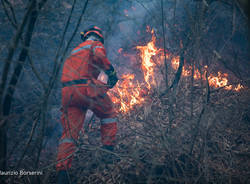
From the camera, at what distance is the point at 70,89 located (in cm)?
285

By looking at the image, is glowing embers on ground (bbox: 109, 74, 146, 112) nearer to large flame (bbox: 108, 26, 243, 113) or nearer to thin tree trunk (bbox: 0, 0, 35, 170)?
large flame (bbox: 108, 26, 243, 113)

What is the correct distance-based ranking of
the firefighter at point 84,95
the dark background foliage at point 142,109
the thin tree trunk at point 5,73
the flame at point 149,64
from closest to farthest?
the thin tree trunk at point 5,73 < the dark background foliage at point 142,109 < the firefighter at point 84,95 < the flame at point 149,64

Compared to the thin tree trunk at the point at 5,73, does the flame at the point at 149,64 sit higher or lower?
higher

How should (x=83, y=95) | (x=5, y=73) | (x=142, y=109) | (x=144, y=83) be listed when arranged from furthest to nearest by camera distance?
(x=144, y=83), (x=142, y=109), (x=83, y=95), (x=5, y=73)

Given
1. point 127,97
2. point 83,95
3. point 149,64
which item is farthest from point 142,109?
point 83,95

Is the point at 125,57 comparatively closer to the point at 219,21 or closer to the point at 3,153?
the point at 219,21

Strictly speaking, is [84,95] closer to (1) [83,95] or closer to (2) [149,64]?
(1) [83,95]

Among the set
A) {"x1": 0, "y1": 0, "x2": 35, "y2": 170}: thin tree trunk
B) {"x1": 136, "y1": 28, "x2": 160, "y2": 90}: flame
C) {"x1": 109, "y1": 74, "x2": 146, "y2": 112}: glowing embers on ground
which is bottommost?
{"x1": 0, "y1": 0, "x2": 35, "y2": 170}: thin tree trunk

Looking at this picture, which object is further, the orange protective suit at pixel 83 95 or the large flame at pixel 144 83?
the large flame at pixel 144 83

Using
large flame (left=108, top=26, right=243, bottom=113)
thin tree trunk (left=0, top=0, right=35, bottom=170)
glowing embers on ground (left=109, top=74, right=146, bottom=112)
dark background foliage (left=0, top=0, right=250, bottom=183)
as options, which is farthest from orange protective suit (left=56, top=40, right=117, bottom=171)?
glowing embers on ground (left=109, top=74, right=146, bottom=112)

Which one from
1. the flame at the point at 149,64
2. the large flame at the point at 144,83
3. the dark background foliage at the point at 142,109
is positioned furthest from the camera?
the flame at the point at 149,64

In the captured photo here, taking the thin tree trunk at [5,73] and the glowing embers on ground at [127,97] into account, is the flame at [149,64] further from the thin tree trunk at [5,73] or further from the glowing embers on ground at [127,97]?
the thin tree trunk at [5,73]

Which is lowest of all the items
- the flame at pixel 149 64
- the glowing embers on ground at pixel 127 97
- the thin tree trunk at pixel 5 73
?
the thin tree trunk at pixel 5 73

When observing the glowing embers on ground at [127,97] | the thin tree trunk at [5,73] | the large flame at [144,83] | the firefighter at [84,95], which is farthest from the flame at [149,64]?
the thin tree trunk at [5,73]
